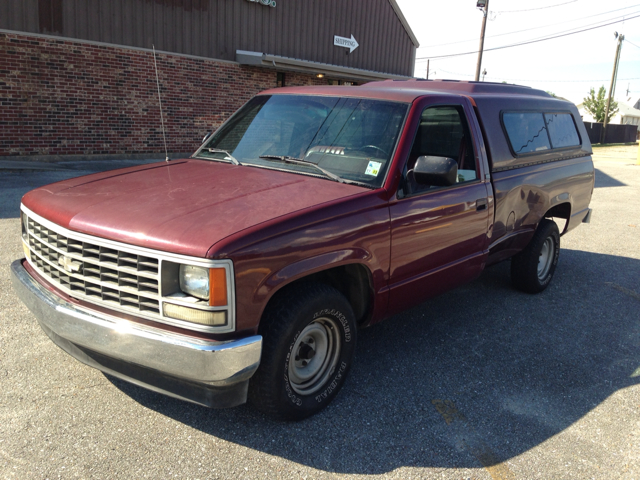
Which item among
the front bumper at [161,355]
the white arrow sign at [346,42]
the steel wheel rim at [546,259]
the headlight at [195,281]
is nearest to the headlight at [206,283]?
the headlight at [195,281]

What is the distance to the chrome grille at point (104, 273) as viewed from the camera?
254cm

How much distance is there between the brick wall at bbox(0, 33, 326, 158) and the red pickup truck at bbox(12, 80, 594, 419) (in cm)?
967

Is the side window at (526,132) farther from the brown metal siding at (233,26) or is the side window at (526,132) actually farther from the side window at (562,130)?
the brown metal siding at (233,26)

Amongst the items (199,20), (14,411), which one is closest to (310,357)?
(14,411)

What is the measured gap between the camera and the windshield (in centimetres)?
350

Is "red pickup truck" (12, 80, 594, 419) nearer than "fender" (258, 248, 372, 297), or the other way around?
"red pickup truck" (12, 80, 594, 419)

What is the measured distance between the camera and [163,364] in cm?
250

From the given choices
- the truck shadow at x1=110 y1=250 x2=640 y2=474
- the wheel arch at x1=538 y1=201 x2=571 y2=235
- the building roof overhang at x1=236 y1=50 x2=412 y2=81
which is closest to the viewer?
the truck shadow at x1=110 y1=250 x2=640 y2=474

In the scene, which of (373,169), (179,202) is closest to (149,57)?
(373,169)

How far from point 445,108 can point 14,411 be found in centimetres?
346

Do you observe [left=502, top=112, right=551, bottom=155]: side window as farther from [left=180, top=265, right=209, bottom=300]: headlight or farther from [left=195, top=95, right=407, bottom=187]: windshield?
[left=180, top=265, right=209, bottom=300]: headlight

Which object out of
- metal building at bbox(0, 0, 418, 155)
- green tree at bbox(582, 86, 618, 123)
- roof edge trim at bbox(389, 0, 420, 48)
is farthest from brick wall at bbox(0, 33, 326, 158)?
green tree at bbox(582, 86, 618, 123)

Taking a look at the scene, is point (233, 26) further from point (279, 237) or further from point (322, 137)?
point (279, 237)

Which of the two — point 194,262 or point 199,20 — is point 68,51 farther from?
point 194,262
